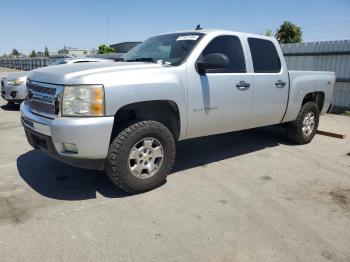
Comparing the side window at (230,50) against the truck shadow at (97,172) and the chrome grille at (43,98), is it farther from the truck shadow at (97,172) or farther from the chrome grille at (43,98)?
the chrome grille at (43,98)

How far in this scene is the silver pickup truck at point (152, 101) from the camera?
11.6ft

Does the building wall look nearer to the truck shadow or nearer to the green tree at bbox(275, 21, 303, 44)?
the truck shadow

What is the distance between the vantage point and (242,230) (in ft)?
11.0

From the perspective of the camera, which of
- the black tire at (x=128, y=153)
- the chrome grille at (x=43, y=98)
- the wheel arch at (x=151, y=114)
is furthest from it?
the wheel arch at (x=151, y=114)

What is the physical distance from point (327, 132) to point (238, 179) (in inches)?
149

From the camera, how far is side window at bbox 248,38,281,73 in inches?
209

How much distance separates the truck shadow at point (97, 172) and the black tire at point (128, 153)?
0.24m

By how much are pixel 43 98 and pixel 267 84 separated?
324 cm

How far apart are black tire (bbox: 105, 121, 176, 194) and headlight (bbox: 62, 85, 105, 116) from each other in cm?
41

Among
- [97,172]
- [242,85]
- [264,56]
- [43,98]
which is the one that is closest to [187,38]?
[242,85]

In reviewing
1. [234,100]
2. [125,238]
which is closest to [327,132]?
[234,100]

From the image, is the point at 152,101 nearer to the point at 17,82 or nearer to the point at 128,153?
the point at 128,153

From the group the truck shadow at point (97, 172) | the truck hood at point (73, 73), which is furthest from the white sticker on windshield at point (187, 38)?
the truck shadow at point (97, 172)

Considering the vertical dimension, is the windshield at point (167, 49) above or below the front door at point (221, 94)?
above
